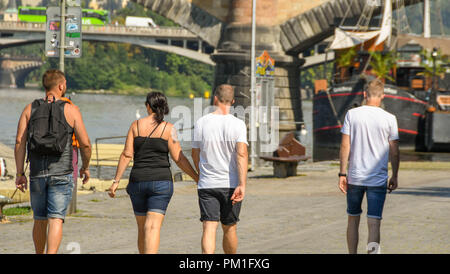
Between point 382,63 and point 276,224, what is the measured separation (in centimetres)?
3476

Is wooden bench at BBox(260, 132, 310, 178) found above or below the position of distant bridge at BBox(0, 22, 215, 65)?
below

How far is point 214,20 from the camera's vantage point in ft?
169

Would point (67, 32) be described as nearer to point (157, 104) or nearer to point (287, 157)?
point (157, 104)

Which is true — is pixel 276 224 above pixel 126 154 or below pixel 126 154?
below

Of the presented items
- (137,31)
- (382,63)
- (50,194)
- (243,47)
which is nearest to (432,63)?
(382,63)

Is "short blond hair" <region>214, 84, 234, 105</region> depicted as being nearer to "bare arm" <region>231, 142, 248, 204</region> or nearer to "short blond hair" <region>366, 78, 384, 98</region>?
"bare arm" <region>231, 142, 248, 204</region>

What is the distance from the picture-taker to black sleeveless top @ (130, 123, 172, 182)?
8430 mm

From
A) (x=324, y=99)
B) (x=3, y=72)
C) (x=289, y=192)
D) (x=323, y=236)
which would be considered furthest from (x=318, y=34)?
(x=3, y=72)

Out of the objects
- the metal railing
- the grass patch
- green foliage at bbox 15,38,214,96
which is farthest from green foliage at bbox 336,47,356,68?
green foliage at bbox 15,38,214,96

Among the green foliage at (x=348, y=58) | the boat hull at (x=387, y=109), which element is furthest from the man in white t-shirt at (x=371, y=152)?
the green foliage at (x=348, y=58)

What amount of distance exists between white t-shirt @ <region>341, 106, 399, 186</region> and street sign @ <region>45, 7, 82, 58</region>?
253 inches

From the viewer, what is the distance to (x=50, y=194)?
8.37 metres

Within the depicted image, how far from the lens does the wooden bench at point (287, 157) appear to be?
2128 cm

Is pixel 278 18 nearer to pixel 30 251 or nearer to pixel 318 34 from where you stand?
pixel 318 34
